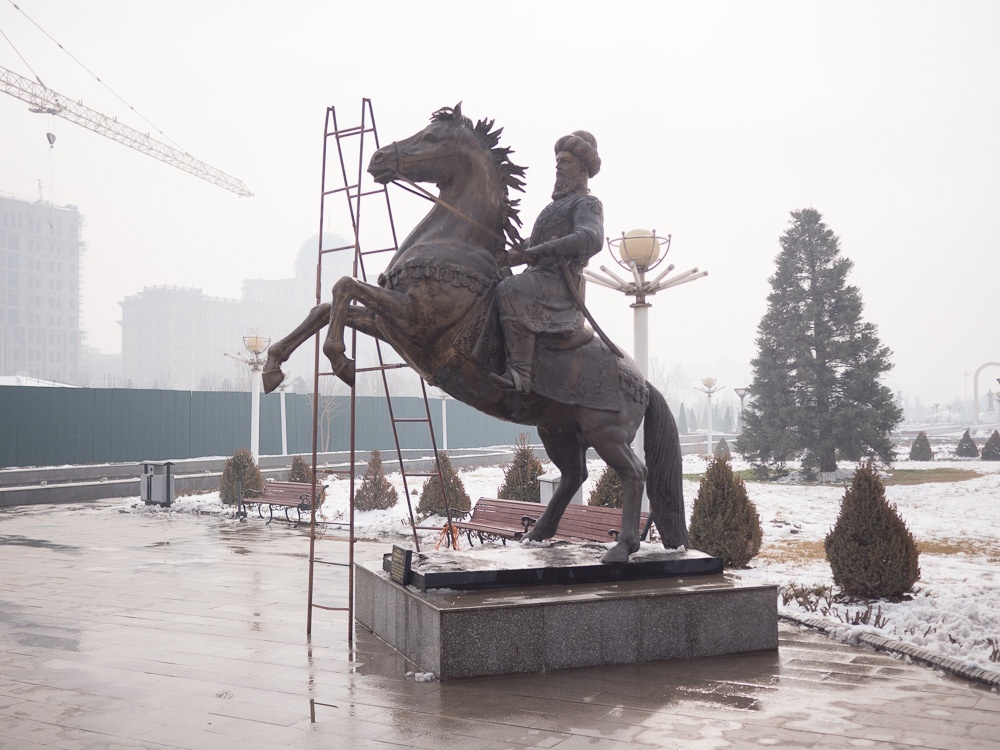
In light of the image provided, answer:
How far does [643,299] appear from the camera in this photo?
11047 millimetres

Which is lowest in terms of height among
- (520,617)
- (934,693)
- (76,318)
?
(934,693)

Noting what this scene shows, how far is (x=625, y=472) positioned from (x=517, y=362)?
3.77 ft

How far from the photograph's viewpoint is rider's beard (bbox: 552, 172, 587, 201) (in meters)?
5.83

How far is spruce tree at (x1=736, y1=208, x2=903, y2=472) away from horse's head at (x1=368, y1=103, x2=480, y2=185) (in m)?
21.4

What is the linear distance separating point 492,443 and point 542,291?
41.4 metres

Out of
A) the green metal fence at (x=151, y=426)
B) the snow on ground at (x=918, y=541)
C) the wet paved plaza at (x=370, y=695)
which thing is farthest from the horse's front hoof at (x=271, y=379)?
the green metal fence at (x=151, y=426)

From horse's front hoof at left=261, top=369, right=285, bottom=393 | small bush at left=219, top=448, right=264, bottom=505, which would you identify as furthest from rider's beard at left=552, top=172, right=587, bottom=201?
small bush at left=219, top=448, right=264, bottom=505

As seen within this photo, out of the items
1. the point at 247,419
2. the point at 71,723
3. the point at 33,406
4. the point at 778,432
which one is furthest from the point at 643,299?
the point at 247,419

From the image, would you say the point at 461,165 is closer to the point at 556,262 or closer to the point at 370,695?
the point at 556,262

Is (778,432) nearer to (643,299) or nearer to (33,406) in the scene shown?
(643,299)

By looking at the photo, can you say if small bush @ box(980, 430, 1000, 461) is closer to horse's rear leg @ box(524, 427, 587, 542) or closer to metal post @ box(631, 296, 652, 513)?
metal post @ box(631, 296, 652, 513)

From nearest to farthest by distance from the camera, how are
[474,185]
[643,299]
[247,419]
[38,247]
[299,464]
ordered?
[474,185] → [643,299] → [299,464] → [247,419] → [38,247]

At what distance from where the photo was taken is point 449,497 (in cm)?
1395

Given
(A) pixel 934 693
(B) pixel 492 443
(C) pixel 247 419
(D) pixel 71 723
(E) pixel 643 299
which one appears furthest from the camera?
(B) pixel 492 443
